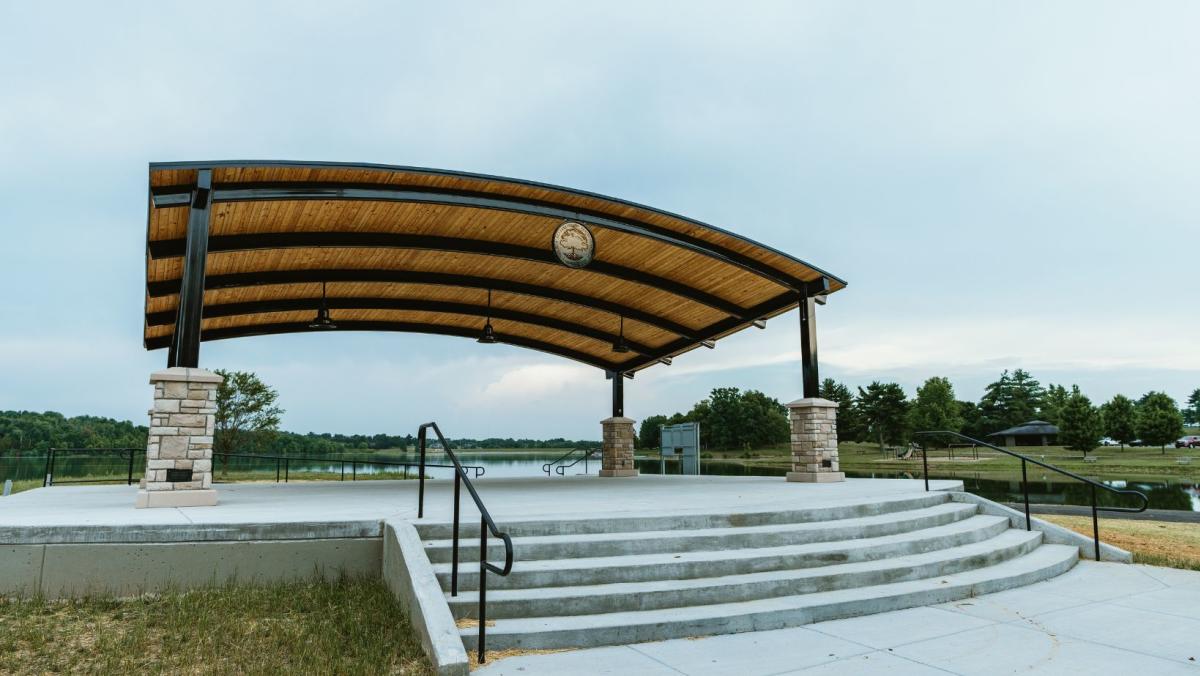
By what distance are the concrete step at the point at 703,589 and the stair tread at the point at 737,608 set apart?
46 millimetres

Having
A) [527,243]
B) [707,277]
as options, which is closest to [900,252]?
[707,277]

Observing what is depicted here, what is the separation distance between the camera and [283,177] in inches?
319

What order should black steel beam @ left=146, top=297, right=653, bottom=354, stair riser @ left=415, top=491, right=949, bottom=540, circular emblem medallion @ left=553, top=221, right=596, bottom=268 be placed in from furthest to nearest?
black steel beam @ left=146, top=297, right=653, bottom=354, circular emblem medallion @ left=553, top=221, right=596, bottom=268, stair riser @ left=415, top=491, right=949, bottom=540

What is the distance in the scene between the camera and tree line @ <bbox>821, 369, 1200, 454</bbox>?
51438mm

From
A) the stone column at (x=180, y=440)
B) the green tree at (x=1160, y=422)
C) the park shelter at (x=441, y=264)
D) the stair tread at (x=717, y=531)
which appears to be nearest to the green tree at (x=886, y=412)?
the green tree at (x=1160, y=422)

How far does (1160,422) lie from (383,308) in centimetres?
6238

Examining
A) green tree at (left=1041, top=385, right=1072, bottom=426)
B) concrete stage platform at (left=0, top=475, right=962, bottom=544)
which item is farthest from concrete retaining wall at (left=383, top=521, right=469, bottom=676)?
green tree at (left=1041, top=385, right=1072, bottom=426)

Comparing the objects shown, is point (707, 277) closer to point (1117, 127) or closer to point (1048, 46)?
point (1048, 46)

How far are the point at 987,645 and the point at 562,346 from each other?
1383cm

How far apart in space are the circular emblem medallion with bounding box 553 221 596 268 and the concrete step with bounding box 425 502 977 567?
18.3 feet

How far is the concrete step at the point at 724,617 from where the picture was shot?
156 inches

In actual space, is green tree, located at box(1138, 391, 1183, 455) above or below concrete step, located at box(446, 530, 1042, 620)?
above

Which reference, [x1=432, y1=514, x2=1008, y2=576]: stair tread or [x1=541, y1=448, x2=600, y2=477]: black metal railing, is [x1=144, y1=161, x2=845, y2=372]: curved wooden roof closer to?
[x1=541, y1=448, x2=600, y2=477]: black metal railing

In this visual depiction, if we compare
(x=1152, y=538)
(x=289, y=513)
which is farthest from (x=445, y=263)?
(x=1152, y=538)
